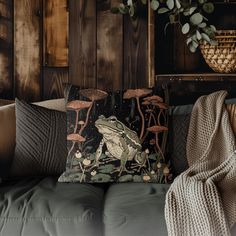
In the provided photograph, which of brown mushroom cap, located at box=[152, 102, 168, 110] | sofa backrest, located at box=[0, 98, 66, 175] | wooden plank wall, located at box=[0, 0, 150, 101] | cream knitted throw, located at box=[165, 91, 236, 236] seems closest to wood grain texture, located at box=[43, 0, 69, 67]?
wooden plank wall, located at box=[0, 0, 150, 101]

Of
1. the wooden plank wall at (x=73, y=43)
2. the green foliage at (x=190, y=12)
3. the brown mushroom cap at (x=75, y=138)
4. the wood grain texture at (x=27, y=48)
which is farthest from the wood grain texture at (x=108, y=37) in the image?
the brown mushroom cap at (x=75, y=138)

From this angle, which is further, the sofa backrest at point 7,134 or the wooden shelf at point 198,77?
the wooden shelf at point 198,77

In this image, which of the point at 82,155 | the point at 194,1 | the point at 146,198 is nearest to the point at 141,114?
the point at 82,155

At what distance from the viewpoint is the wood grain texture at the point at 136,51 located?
2787 millimetres

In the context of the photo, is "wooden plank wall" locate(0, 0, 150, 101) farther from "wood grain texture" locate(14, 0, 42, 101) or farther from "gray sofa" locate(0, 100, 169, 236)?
"gray sofa" locate(0, 100, 169, 236)

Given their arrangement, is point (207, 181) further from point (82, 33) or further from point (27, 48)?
point (27, 48)

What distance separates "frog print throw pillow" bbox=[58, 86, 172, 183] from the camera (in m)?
2.10

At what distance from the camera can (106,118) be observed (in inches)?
85.0

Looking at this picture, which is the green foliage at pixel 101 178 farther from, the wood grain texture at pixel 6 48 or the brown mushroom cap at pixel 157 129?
the wood grain texture at pixel 6 48

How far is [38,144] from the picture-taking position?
2201 millimetres

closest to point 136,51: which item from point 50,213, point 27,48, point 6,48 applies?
point 27,48

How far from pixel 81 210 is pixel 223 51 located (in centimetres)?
123

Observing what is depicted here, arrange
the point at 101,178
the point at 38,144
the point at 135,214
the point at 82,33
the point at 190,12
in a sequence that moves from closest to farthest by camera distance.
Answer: the point at 135,214 → the point at 101,178 → the point at 38,144 → the point at 190,12 → the point at 82,33

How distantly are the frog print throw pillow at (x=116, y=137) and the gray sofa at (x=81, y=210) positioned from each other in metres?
0.07
